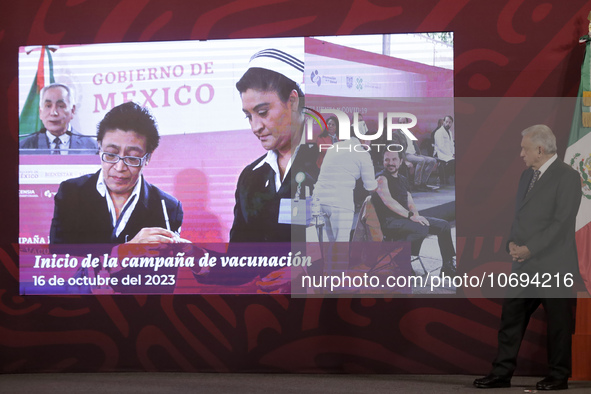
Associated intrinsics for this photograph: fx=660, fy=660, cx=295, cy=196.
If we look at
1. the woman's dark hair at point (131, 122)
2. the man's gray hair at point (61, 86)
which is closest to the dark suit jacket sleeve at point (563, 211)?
the woman's dark hair at point (131, 122)

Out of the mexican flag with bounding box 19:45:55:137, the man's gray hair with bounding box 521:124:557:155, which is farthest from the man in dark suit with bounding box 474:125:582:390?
the mexican flag with bounding box 19:45:55:137

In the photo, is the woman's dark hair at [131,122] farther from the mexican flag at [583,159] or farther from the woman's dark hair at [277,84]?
the mexican flag at [583,159]

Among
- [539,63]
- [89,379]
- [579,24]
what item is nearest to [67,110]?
[89,379]

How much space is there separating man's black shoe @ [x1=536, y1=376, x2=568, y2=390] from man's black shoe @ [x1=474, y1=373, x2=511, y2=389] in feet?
0.62

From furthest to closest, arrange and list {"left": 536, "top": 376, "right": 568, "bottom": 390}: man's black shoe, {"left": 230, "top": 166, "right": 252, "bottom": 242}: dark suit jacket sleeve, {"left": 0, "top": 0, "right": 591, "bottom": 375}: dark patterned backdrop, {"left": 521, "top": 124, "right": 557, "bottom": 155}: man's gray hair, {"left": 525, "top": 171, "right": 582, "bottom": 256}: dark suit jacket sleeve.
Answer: {"left": 230, "top": 166, "right": 252, "bottom": 242}: dark suit jacket sleeve < {"left": 0, "top": 0, "right": 591, "bottom": 375}: dark patterned backdrop < {"left": 521, "top": 124, "right": 557, "bottom": 155}: man's gray hair < {"left": 525, "top": 171, "right": 582, "bottom": 256}: dark suit jacket sleeve < {"left": 536, "top": 376, "right": 568, "bottom": 390}: man's black shoe

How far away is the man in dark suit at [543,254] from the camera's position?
3.96 meters

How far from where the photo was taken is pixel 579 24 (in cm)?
443

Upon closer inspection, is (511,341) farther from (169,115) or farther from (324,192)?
(169,115)

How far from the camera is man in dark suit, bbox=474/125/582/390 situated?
13.0 ft

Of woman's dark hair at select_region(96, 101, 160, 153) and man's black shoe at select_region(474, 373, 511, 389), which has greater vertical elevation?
woman's dark hair at select_region(96, 101, 160, 153)

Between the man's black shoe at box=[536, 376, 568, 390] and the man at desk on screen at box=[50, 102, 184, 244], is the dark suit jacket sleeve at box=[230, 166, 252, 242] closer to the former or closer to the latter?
the man at desk on screen at box=[50, 102, 184, 244]

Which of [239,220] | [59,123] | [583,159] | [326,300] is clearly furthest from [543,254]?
[59,123]

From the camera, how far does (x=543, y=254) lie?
13.6 ft

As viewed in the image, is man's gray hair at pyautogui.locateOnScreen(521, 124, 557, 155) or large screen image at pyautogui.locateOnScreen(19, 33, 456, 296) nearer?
man's gray hair at pyautogui.locateOnScreen(521, 124, 557, 155)
